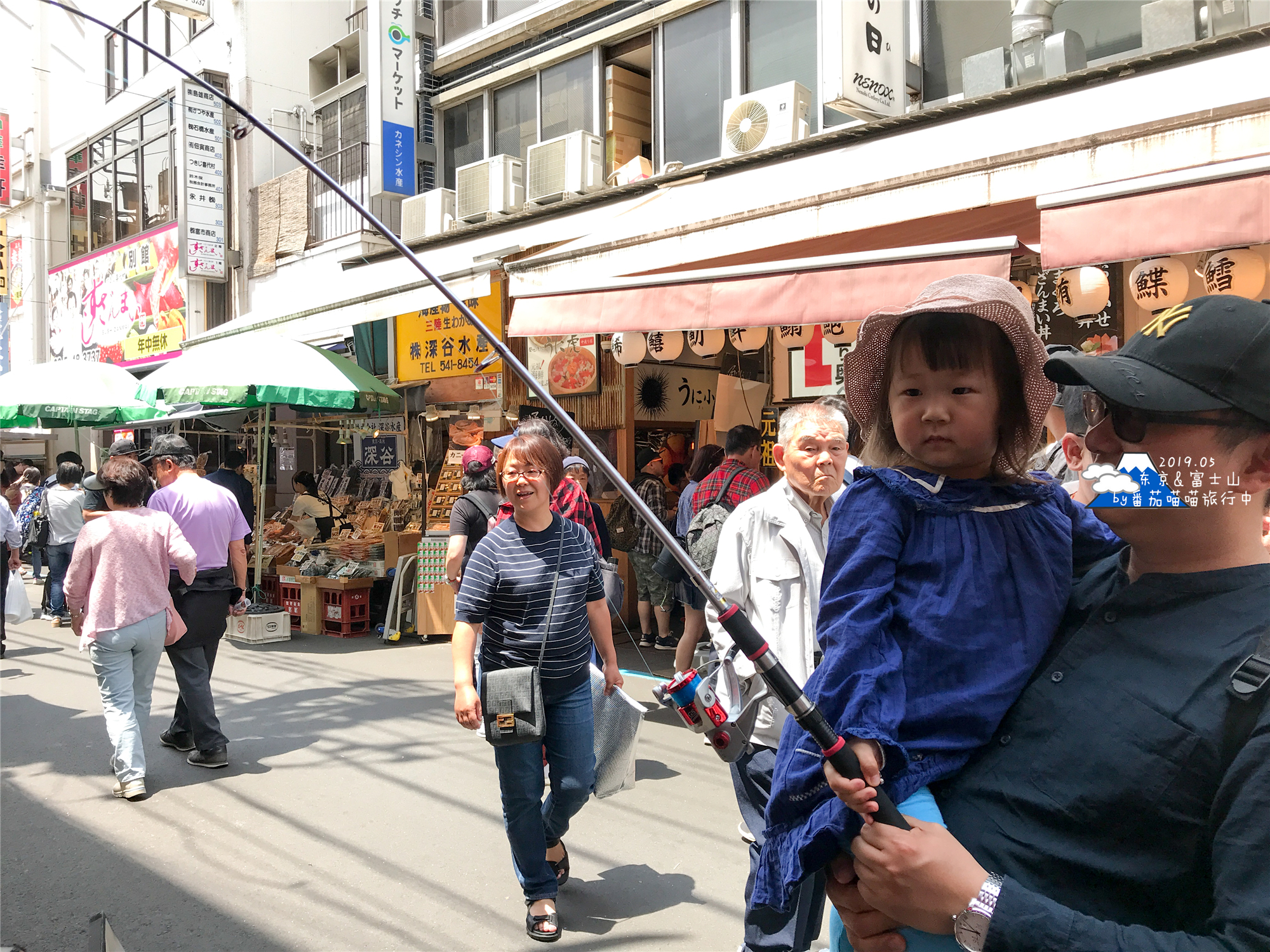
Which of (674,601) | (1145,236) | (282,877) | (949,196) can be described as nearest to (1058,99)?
(949,196)

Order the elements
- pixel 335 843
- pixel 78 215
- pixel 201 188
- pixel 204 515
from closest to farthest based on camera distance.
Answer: pixel 335 843 → pixel 204 515 → pixel 201 188 → pixel 78 215

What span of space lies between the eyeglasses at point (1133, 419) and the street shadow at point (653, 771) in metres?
4.40

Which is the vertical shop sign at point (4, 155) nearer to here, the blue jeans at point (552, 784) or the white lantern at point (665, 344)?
the white lantern at point (665, 344)

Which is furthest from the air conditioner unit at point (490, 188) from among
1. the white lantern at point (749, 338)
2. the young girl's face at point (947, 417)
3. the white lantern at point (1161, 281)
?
the young girl's face at point (947, 417)

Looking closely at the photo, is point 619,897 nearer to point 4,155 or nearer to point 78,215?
point 78,215

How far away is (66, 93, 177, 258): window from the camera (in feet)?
55.0

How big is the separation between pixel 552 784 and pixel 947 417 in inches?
106

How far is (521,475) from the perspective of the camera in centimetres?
343

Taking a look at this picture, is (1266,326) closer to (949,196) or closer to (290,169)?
(949,196)

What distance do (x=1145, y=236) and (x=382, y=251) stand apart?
35.8 feet

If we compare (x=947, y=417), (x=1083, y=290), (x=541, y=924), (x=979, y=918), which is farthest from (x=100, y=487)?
(x=1083, y=290)

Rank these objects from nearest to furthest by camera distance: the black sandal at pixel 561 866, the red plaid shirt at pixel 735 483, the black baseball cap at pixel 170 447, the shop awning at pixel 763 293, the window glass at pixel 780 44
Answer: the black sandal at pixel 561 866 → the shop awning at pixel 763 293 → the red plaid shirt at pixel 735 483 → the black baseball cap at pixel 170 447 → the window glass at pixel 780 44

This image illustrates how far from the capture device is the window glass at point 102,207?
1863cm

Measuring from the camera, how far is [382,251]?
12672 mm
